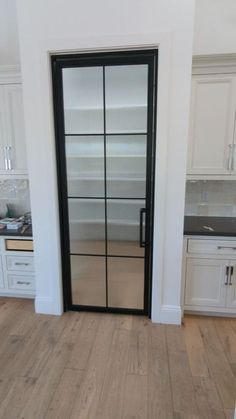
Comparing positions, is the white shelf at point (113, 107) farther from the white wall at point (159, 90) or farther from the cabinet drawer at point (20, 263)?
the cabinet drawer at point (20, 263)

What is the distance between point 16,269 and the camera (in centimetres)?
288

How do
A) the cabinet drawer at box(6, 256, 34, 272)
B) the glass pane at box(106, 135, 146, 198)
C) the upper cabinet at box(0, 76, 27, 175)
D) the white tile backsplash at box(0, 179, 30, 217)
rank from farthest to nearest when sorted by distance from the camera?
the white tile backsplash at box(0, 179, 30, 217), the cabinet drawer at box(6, 256, 34, 272), the upper cabinet at box(0, 76, 27, 175), the glass pane at box(106, 135, 146, 198)

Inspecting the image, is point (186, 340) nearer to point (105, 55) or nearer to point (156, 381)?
point (156, 381)

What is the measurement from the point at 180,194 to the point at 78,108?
1.18 meters

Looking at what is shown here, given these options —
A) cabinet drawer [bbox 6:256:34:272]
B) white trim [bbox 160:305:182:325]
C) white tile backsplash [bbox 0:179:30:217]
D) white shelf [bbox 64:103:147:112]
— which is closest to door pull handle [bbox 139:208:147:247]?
white trim [bbox 160:305:182:325]

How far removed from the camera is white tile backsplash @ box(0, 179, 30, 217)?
3.24m

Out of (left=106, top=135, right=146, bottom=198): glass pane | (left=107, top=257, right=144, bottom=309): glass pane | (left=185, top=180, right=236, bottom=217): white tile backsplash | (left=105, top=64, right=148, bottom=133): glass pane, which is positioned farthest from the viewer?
(left=185, top=180, right=236, bottom=217): white tile backsplash

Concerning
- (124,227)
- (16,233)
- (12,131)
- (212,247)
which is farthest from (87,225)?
(12,131)

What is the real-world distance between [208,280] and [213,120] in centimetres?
154

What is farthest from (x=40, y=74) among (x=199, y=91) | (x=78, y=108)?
(x=199, y=91)

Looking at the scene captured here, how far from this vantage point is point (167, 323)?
99.2 inches

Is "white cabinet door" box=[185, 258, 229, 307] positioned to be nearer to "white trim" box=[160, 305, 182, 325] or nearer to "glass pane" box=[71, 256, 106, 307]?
"white trim" box=[160, 305, 182, 325]

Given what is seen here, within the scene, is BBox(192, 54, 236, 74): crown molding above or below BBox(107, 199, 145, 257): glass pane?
above

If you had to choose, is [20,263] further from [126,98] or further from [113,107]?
[126,98]
